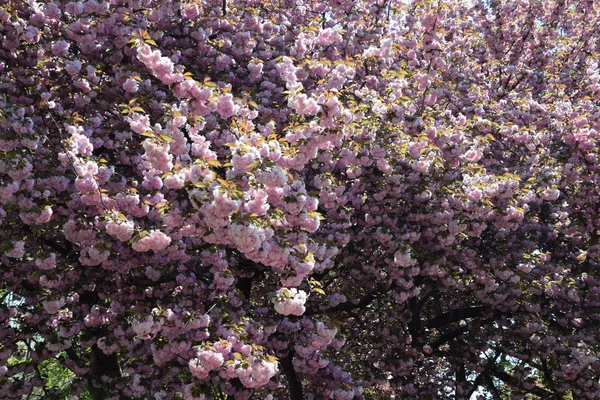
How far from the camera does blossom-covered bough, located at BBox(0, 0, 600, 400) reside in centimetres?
537

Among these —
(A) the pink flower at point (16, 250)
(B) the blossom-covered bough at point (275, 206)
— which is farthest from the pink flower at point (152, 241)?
(A) the pink flower at point (16, 250)

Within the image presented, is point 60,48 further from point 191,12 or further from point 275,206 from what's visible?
point 275,206

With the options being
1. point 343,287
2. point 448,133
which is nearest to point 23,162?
point 448,133

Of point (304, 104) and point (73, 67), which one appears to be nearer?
point (304, 104)

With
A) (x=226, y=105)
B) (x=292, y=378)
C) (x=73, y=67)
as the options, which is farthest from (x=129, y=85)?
(x=292, y=378)

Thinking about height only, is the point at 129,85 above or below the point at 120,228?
above

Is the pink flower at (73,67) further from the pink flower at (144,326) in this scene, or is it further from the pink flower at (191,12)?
the pink flower at (144,326)

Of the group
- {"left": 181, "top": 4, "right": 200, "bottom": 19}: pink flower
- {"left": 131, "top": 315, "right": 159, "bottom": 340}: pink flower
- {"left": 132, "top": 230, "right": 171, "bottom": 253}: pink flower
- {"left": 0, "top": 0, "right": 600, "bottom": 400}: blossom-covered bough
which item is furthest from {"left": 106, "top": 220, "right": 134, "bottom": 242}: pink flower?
{"left": 181, "top": 4, "right": 200, "bottom": 19}: pink flower

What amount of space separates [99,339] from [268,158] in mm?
3404

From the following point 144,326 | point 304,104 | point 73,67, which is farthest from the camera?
point 73,67

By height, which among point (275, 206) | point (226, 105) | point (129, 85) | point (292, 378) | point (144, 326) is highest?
point (129, 85)

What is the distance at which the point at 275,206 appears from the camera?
550 cm

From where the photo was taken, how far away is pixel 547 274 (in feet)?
29.6

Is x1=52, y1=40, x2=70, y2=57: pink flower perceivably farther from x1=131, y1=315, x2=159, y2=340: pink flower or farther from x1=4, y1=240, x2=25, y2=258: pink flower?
x1=131, y1=315, x2=159, y2=340: pink flower
